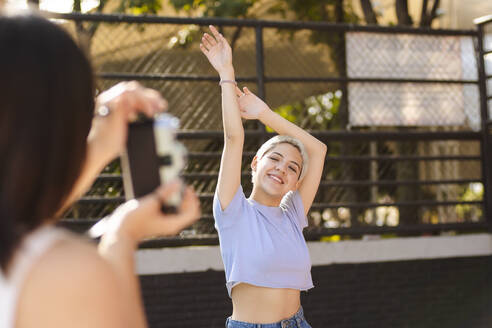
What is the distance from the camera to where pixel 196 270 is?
5371mm

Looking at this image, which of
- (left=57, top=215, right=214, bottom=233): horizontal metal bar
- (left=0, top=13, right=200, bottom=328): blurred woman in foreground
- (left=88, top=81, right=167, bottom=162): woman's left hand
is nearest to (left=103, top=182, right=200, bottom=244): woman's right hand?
(left=0, top=13, right=200, bottom=328): blurred woman in foreground

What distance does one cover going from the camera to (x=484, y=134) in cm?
626

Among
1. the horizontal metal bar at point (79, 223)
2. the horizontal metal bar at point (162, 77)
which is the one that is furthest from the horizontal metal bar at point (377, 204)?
the horizontal metal bar at point (79, 223)

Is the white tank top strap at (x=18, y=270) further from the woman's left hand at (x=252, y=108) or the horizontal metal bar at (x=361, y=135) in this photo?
the horizontal metal bar at (x=361, y=135)

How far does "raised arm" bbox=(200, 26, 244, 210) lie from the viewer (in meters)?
2.45

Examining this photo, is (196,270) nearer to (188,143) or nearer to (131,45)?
(188,143)

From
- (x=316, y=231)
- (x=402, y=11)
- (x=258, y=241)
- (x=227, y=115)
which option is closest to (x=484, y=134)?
(x=402, y=11)

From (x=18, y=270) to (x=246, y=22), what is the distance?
16.2ft

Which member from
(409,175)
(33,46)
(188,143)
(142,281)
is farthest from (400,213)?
(33,46)

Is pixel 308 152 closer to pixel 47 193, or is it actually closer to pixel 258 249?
pixel 258 249

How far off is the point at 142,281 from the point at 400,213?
8.84 feet

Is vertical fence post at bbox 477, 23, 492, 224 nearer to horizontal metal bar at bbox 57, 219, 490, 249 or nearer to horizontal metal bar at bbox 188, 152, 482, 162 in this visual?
horizontal metal bar at bbox 188, 152, 482, 162

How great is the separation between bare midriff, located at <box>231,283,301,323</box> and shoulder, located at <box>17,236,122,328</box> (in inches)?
71.6

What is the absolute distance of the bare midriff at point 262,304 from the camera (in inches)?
110
